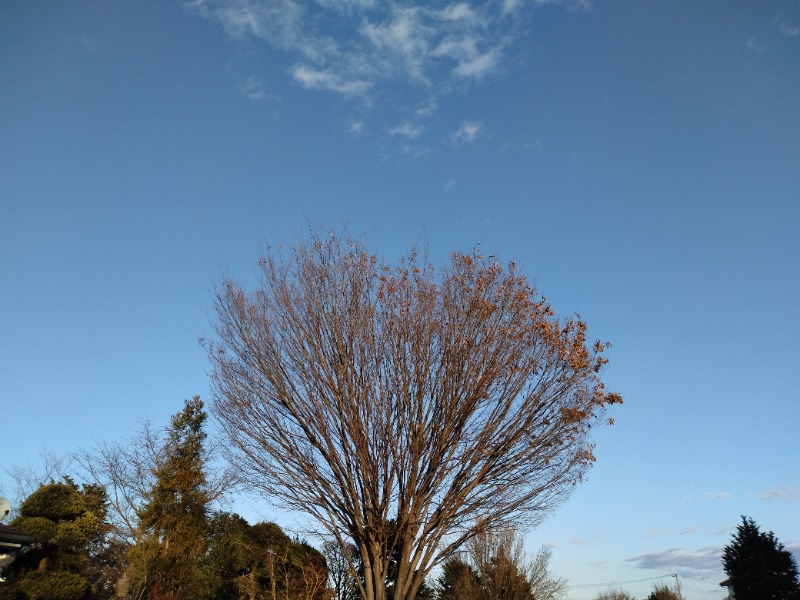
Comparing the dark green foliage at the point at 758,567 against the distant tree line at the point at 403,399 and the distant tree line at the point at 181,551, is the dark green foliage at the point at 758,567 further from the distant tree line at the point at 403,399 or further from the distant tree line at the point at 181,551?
the distant tree line at the point at 403,399

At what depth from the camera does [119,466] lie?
79.6 feet

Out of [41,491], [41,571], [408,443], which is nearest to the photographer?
[408,443]

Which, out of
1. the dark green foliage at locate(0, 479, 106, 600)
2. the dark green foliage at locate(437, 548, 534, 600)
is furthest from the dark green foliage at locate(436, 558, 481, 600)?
the dark green foliage at locate(0, 479, 106, 600)

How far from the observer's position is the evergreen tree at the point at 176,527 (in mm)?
18297

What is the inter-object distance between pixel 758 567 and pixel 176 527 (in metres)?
23.6

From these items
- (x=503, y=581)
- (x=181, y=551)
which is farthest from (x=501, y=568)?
(x=181, y=551)

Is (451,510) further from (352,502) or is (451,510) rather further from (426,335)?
(426,335)

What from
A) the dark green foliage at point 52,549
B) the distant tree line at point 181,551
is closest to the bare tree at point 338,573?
the distant tree line at point 181,551

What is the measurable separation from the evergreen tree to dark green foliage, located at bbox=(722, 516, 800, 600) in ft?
71.6

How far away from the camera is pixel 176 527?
20.2 meters

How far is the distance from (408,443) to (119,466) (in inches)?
772

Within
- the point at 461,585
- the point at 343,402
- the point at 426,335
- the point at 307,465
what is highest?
the point at 426,335

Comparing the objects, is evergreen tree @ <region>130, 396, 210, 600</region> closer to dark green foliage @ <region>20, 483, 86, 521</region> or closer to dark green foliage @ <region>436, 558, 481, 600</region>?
dark green foliage @ <region>20, 483, 86, 521</region>

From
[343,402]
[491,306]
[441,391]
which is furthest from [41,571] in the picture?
[491,306]
